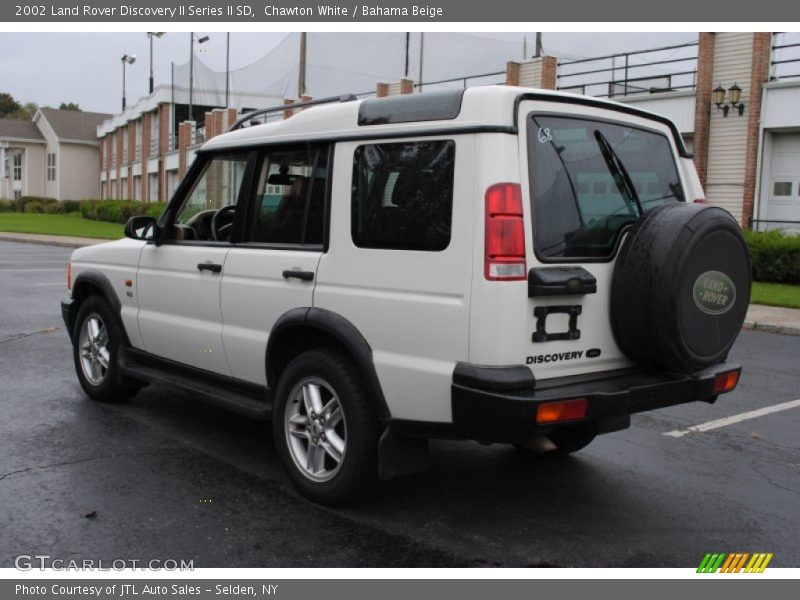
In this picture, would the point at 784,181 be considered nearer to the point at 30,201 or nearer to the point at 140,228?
the point at 140,228

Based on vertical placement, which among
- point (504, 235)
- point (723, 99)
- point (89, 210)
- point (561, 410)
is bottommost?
point (561, 410)

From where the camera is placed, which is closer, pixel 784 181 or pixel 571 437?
pixel 571 437

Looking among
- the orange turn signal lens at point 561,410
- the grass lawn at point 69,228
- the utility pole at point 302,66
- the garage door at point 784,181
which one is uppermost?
the utility pole at point 302,66

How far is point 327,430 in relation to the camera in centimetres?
455

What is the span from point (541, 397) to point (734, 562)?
3.98 feet

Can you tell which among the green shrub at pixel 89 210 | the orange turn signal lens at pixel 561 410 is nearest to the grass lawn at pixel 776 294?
the orange turn signal lens at pixel 561 410

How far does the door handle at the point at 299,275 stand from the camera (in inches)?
181

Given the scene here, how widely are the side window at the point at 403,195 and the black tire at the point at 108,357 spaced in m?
2.86

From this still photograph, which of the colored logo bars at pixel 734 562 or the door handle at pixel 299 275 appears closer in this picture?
the colored logo bars at pixel 734 562

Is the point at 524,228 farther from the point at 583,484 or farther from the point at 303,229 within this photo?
the point at 583,484

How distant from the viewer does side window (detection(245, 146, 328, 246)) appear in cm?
477

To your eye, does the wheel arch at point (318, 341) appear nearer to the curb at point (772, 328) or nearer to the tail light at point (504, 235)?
the tail light at point (504, 235)

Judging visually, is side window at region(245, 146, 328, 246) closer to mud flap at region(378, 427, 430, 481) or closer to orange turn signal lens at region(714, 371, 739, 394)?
mud flap at region(378, 427, 430, 481)

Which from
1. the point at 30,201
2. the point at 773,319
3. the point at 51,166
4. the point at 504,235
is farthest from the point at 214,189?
the point at 51,166
